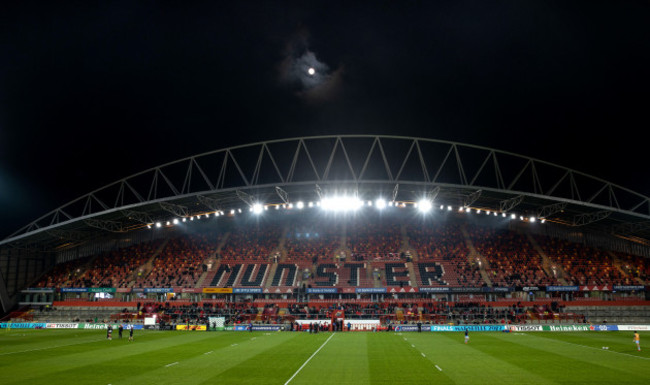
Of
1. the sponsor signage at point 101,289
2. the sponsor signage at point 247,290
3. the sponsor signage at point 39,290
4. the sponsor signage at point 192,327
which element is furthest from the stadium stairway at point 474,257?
the sponsor signage at point 39,290

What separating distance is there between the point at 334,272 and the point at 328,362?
116ft

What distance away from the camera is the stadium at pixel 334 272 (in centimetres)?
3353

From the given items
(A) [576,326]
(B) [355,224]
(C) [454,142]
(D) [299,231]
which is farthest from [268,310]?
(A) [576,326]

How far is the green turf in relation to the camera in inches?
690

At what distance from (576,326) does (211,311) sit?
127ft

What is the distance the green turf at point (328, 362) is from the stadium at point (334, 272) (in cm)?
43

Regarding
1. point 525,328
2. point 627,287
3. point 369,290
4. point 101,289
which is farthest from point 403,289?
point 101,289

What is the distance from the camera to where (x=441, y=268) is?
187 ft

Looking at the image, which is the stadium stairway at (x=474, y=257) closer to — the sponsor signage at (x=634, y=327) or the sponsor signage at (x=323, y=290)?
the sponsor signage at (x=634, y=327)

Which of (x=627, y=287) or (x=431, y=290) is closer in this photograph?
(x=627, y=287)

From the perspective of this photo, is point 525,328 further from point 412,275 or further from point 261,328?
point 261,328

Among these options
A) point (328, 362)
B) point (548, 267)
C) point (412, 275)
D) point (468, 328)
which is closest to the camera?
point (328, 362)

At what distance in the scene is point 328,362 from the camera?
22.0m

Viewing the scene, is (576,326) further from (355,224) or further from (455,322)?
(355,224)
